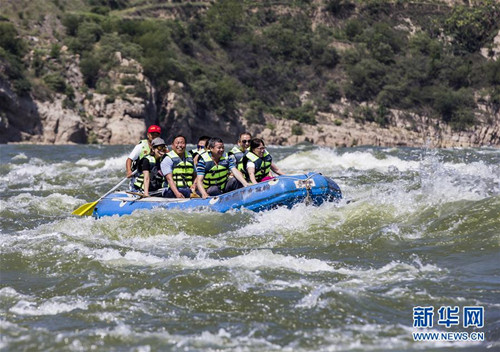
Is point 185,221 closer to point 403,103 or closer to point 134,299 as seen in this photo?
point 134,299

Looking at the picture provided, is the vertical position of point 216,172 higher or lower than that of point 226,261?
higher

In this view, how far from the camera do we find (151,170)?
A: 37.6ft

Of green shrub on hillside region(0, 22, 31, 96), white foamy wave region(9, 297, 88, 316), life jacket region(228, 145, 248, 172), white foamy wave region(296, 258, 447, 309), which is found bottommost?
white foamy wave region(296, 258, 447, 309)

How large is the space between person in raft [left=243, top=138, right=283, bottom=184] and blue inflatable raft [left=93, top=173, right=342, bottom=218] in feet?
1.86

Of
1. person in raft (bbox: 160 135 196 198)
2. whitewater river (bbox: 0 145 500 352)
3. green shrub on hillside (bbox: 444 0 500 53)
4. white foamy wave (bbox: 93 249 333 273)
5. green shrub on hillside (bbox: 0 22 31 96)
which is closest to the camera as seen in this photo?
whitewater river (bbox: 0 145 500 352)

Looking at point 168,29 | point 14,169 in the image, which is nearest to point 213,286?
point 14,169

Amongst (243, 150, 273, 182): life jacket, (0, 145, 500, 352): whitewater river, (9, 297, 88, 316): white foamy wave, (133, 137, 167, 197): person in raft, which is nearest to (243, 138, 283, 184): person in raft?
(243, 150, 273, 182): life jacket

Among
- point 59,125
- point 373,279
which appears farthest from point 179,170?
point 59,125

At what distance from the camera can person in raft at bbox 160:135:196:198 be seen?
36.1 ft

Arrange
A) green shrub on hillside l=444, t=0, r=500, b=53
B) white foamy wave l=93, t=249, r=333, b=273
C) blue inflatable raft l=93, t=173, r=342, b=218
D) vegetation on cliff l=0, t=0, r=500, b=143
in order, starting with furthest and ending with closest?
green shrub on hillside l=444, t=0, r=500, b=53, vegetation on cliff l=0, t=0, r=500, b=143, blue inflatable raft l=93, t=173, r=342, b=218, white foamy wave l=93, t=249, r=333, b=273

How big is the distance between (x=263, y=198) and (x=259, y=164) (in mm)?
1014

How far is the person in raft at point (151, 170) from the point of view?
11094 mm

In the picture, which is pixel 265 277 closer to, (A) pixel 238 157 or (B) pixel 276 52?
(A) pixel 238 157

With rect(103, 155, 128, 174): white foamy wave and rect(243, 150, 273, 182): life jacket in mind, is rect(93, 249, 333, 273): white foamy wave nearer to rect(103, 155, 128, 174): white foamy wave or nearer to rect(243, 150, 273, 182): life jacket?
rect(243, 150, 273, 182): life jacket
